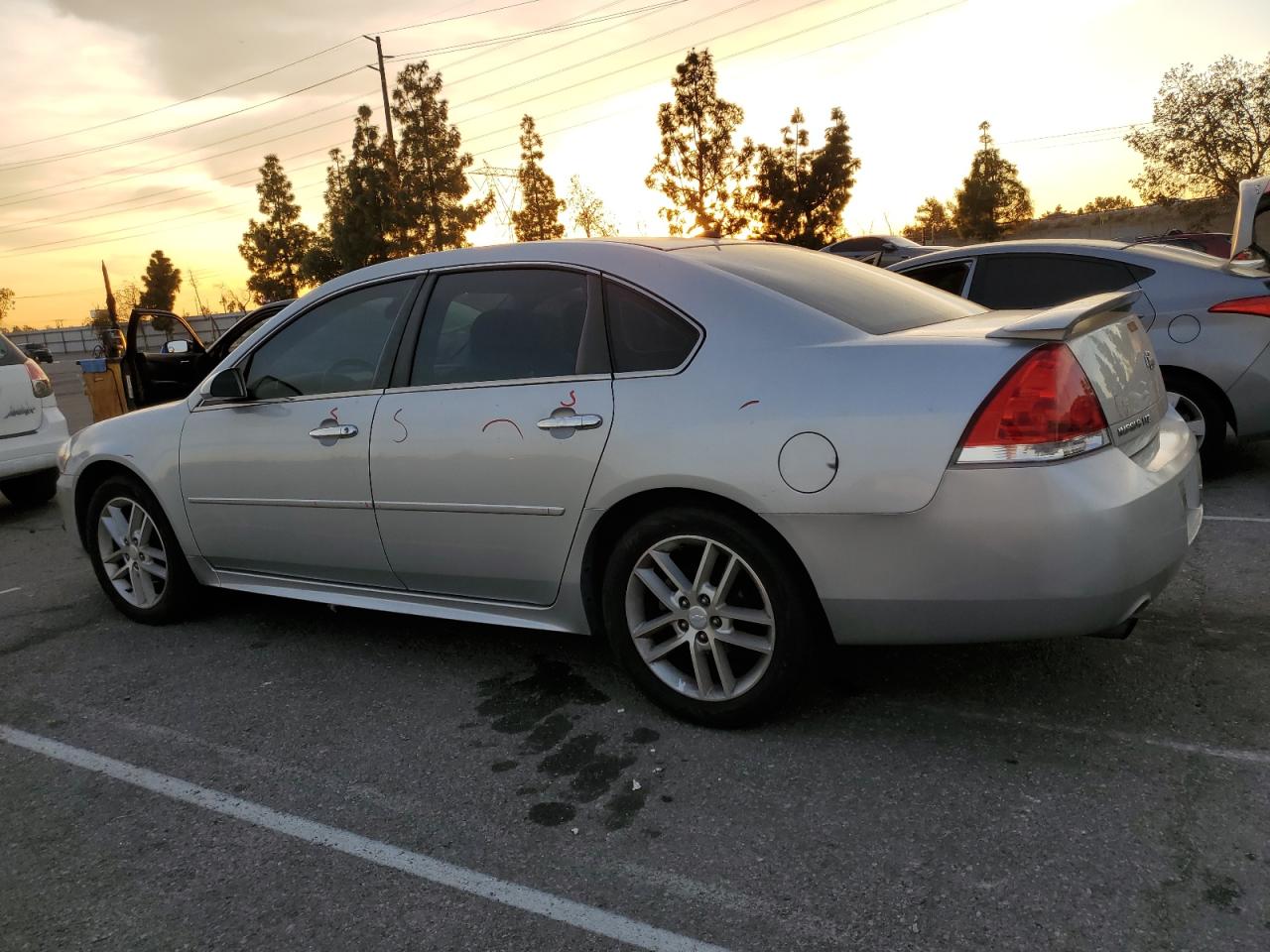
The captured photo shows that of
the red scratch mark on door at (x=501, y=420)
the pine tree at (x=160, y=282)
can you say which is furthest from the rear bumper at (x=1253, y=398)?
the pine tree at (x=160, y=282)

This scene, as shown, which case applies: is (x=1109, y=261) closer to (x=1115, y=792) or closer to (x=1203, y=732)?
(x=1203, y=732)

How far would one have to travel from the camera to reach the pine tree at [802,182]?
32.8 meters

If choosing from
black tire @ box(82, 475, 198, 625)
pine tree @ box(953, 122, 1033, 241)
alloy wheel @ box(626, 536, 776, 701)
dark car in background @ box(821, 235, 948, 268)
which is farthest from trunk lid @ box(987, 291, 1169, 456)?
pine tree @ box(953, 122, 1033, 241)

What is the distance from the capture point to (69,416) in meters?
16.2

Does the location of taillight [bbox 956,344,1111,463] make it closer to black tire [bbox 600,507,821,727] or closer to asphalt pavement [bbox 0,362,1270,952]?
black tire [bbox 600,507,821,727]

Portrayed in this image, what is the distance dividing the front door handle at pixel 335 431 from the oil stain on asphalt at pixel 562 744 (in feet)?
3.60

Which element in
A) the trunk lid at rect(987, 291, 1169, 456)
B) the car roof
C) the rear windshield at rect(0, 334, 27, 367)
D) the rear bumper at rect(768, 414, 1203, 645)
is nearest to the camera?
the rear bumper at rect(768, 414, 1203, 645)

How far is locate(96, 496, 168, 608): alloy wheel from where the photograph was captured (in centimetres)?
448

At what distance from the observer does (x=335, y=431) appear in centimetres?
369

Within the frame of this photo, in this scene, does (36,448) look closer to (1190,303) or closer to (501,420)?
(501,420)

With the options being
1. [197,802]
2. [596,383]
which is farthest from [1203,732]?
[197,802]

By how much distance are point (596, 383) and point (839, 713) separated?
136cm

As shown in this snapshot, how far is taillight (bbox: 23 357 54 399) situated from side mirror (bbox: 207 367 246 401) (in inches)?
176

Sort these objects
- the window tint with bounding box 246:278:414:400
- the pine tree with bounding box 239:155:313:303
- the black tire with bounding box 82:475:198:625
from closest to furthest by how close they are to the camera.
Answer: the window tint with bounding box 246:278:414:400
the black tire with bounding box 82:475:198:625
the pine tree with bounding box 239:155:313:303
